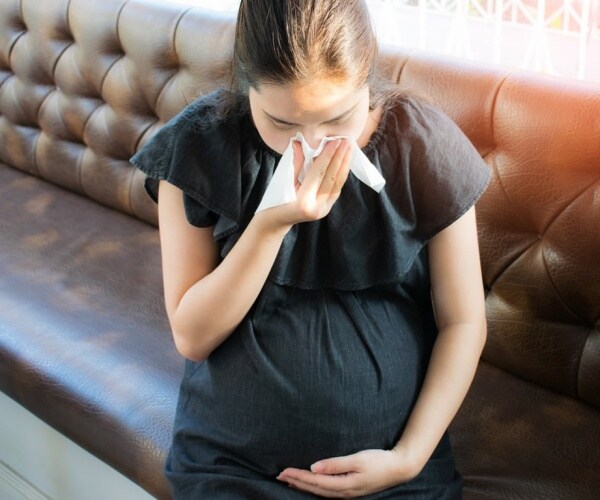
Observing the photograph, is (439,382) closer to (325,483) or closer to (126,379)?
(325,483)

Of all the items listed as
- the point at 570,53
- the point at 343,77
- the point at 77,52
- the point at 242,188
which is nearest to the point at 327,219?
the point at 242,188

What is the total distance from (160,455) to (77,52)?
46.2 inches

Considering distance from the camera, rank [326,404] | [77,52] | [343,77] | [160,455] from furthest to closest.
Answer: [77,52]
[160,455]
[326,404]
[343,77]

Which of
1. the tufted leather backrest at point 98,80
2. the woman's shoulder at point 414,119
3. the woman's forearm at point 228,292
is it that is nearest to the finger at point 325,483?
the woman's forearm at point 228,292

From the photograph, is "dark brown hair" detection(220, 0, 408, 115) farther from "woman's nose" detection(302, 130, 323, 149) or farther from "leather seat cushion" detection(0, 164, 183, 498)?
"leather seat cushion" detection(0, 164, 183, 498)

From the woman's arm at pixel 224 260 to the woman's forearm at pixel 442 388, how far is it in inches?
11.0

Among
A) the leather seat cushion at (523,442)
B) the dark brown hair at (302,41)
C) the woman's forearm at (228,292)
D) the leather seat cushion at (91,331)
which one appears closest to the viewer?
the dark brown hair at (302,41)

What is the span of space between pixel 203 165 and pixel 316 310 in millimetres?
254

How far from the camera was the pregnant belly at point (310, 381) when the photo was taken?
113 cm

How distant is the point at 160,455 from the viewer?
1.35 m

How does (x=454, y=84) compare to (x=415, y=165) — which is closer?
(x=415, y=165)

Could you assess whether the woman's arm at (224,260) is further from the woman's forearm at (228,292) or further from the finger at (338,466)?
the finger at (338,466)

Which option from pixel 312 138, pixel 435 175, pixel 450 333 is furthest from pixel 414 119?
pixel 450 333

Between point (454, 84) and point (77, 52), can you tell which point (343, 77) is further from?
point (77, 52)
